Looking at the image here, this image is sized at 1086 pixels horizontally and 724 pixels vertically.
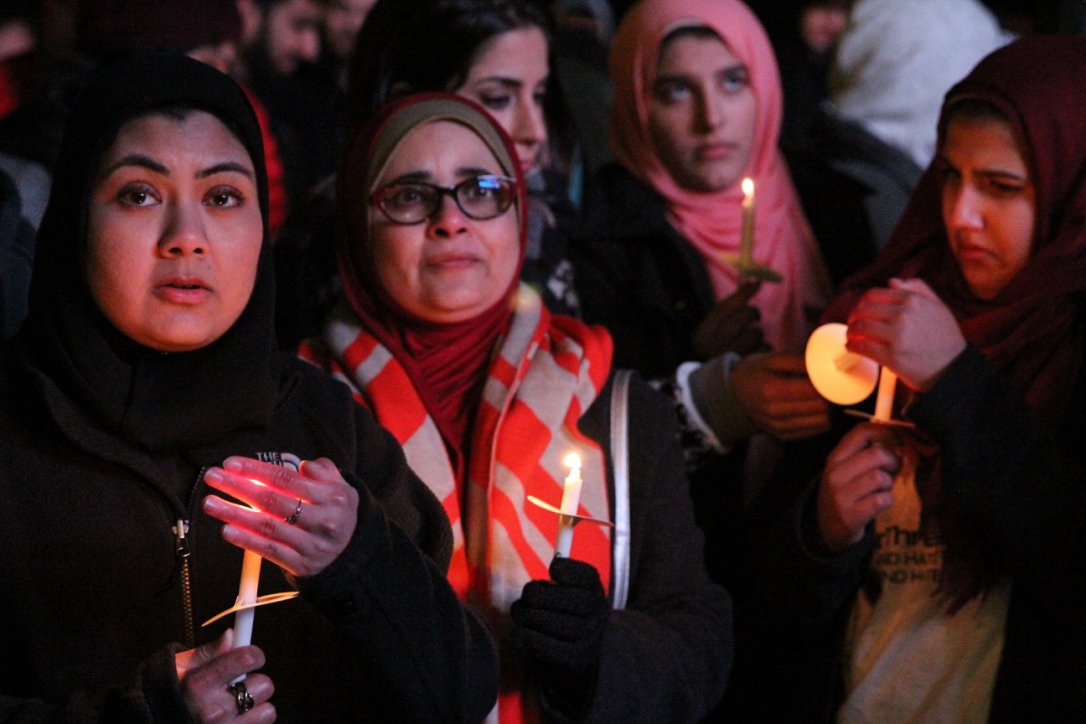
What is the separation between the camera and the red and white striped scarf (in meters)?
2.49

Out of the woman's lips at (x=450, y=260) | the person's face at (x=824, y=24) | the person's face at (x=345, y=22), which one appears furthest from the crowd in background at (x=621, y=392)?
the person's face at (x=824, y=24)

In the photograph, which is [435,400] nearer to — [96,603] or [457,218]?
[457,218]

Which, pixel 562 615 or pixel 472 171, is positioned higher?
pixel 472 171

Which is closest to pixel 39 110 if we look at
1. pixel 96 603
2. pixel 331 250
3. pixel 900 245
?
pixel 331 250

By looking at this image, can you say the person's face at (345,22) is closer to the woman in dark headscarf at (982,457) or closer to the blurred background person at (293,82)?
the blurred background person at (293,82)

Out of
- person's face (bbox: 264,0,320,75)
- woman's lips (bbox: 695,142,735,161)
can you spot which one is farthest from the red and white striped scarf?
person's face (bbox: 264,0,320,75)

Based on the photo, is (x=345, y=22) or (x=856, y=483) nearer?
(x=856, y=483)

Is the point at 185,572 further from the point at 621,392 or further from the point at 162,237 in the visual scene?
the point at 621,392

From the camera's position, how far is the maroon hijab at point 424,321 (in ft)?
8.91

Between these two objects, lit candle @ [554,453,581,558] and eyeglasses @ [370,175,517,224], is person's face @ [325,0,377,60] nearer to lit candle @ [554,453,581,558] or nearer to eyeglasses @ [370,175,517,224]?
eyeglasses @ [370,175,517,224]

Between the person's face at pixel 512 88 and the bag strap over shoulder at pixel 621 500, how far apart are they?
3.50 ft

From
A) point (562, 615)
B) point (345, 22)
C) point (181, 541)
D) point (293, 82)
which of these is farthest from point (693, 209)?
point (293, 82)

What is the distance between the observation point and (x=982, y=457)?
2428mm

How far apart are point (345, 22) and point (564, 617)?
4.39m
